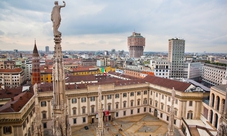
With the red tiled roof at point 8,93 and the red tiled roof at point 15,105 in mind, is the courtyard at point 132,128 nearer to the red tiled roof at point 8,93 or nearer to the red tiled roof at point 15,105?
the red tiled roof at point 15,105

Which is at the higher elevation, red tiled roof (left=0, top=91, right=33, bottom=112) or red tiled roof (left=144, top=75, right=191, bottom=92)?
red tiled roof (left=144, top=75, right=191, bottom=92)

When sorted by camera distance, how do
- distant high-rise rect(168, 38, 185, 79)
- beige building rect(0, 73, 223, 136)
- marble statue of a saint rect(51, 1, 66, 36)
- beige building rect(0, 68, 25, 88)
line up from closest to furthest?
marble statue of a saint rect(51, 1, 66, 36) < beige building rect(0, 73, 223, 136) < beige building rect(0, 68, 25, 88) < distant high-rise rect(168, 38, 185, 79)

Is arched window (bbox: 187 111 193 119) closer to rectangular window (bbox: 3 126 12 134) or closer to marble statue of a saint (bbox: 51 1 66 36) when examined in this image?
rectangular window (bbox: 3 126 12 134)

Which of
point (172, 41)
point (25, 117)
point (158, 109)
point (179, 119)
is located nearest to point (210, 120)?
point (179, 119)

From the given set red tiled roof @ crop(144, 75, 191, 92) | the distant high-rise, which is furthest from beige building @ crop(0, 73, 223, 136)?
the distant high-rise

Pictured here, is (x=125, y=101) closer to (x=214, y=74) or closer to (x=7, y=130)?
(x=7, y=130)

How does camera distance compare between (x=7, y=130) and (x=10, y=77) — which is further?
(x=10, y=77)

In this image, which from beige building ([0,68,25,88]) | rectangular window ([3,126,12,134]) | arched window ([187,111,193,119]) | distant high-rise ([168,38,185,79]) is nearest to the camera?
rectangular window ([3,126,12,134])

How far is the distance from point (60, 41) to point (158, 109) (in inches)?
2128

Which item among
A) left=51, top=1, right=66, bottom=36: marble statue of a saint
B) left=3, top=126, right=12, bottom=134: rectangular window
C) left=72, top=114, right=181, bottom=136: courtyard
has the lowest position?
left=72, top=114, right=181, bottom=136: courtyard

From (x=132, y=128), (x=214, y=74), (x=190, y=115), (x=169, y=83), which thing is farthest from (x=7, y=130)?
(x=214, y=74)

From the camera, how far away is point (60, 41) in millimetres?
10539

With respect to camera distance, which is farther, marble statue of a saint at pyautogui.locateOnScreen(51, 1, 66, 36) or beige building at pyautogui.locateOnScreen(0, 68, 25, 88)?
beige building at pyautogui.locateOnScreen(0, 68, 25, 88)

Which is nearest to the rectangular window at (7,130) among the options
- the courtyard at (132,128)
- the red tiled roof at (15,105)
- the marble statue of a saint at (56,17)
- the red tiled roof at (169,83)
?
the red tiled roof at (15,105)
